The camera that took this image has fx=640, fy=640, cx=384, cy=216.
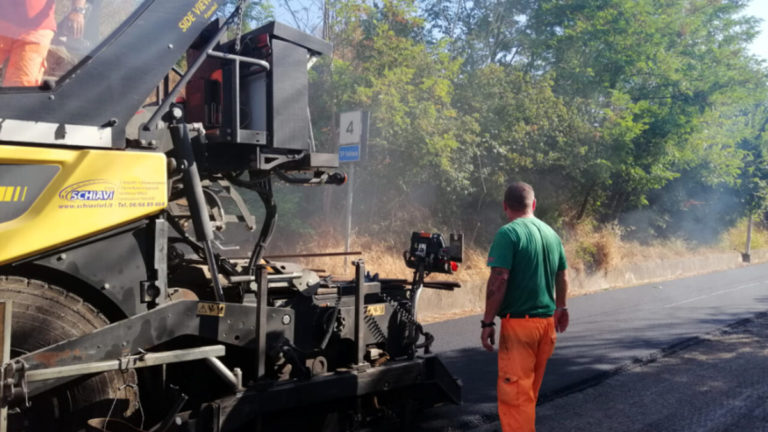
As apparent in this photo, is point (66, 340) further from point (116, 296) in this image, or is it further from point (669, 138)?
point (669, 138)

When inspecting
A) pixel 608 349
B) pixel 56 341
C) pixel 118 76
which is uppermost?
pixel 118 76

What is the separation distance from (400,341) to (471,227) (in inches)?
399

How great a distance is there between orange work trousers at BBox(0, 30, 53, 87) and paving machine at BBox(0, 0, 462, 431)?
0.21 feet

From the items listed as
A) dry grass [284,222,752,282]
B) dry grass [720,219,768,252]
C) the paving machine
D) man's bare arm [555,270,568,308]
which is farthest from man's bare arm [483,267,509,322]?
dry grass [720,219,768,252]

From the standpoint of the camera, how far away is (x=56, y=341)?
3.07 m

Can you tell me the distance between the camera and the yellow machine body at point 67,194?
2.83 metres

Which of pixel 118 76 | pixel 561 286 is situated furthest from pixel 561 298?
pixel 118 76

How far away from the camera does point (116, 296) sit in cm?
327

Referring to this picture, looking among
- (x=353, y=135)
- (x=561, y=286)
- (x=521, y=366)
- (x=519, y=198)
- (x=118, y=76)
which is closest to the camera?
(x=118, y=76)

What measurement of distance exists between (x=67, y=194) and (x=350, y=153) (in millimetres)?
5936

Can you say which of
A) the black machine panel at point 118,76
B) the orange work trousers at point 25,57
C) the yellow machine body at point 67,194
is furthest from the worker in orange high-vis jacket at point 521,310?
the orange work trousers at point 25,57

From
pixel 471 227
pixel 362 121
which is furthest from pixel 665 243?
pixel 362 121

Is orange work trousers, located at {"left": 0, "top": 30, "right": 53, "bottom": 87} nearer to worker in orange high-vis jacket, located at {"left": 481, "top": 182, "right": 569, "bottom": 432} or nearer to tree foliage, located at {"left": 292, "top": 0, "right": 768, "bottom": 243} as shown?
worker in orange high-vis jacket, located at {"left": 481, "top": 182, "right": 569, "bottom": 432}

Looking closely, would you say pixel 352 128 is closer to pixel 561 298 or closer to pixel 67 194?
pixel 561 298
